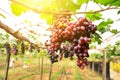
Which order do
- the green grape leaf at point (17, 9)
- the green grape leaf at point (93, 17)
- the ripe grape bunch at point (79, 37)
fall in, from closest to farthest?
the ripe grape bunch at point (79, 37) → the green grape leaf at point (17, 9) → the green grape leaf at point (93, 17)

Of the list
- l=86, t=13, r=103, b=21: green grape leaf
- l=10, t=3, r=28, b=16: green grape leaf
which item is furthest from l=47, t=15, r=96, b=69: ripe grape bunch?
l=86, t=13, r=103, b=21: green grape leaf

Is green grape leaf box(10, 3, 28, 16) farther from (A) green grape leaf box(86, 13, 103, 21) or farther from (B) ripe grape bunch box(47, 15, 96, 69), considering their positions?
(A) green grape leaf box(86, 13, 103, 21)

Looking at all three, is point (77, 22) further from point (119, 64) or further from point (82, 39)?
point (119, 64)

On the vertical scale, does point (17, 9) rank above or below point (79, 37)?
above

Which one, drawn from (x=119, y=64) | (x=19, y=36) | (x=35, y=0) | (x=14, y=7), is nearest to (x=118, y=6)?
(x=35, y=0)

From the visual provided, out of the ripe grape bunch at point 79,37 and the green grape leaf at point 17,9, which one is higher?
the green grape leaf at point 17,9

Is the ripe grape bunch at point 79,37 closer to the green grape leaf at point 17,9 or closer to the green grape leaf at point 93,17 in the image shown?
the green grape leaf at point 17,9

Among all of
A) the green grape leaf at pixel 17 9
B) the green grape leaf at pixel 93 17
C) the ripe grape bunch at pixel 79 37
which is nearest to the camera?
the ripe grape bunch at pixel 79 37

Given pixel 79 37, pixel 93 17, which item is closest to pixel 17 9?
pixel 79 37

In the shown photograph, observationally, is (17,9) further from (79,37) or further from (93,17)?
(93,17)

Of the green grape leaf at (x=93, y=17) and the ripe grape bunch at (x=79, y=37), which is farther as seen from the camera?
the green grape leaf at (x=93, y=17)

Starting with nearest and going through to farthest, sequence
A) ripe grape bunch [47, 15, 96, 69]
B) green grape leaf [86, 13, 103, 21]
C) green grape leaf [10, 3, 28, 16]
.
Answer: ripe grape bunch [47, 15, 96, 69]
green grape leaf [10, 3, 28, 16]
green grape leaf [86, 13, 103, 21]

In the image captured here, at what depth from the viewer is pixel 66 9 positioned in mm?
2006

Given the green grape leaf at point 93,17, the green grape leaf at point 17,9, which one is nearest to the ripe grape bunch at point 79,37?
the green grape leaf at point 17,9
